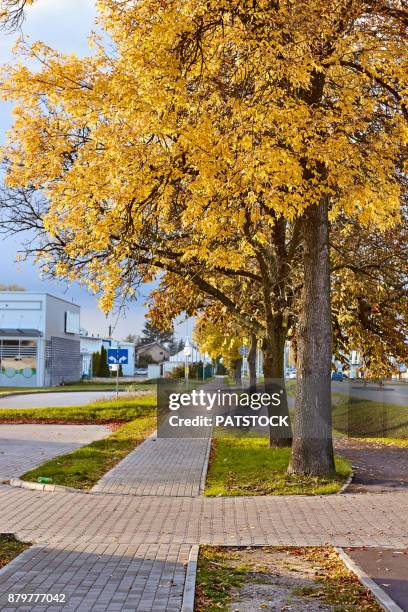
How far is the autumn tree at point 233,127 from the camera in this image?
11.1 m

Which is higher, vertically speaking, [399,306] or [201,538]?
[399,306]

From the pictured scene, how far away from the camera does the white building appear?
6519 centimetres

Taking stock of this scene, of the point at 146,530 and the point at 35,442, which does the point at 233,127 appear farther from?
the point at 35,442

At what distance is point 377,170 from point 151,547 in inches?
245

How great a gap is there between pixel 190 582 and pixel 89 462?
910 centimetres

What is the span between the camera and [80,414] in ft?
97.0

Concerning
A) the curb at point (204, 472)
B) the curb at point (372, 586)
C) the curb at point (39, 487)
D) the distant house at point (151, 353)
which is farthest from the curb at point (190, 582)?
the distant house at point (151, 353)

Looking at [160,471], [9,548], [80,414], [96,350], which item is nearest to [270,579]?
[9,548]

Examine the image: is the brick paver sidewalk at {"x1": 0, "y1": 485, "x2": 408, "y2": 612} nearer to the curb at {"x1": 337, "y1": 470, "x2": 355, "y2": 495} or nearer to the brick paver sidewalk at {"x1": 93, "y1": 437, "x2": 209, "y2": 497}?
the curb at {"x1": 337, "y1": 470, "x2": 355, "y2": 495}

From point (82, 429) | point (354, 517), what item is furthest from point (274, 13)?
point (82, 429)

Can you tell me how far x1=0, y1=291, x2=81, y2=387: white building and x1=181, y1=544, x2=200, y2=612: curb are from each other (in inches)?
2295

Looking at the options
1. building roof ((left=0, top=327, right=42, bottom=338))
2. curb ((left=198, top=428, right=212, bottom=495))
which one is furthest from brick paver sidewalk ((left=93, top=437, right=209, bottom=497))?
building roof ((left=0, top=327, right=42, bottom=338))

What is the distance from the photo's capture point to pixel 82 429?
Result: 24.9 m

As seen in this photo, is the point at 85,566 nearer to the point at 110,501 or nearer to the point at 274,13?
the point at 110,501
